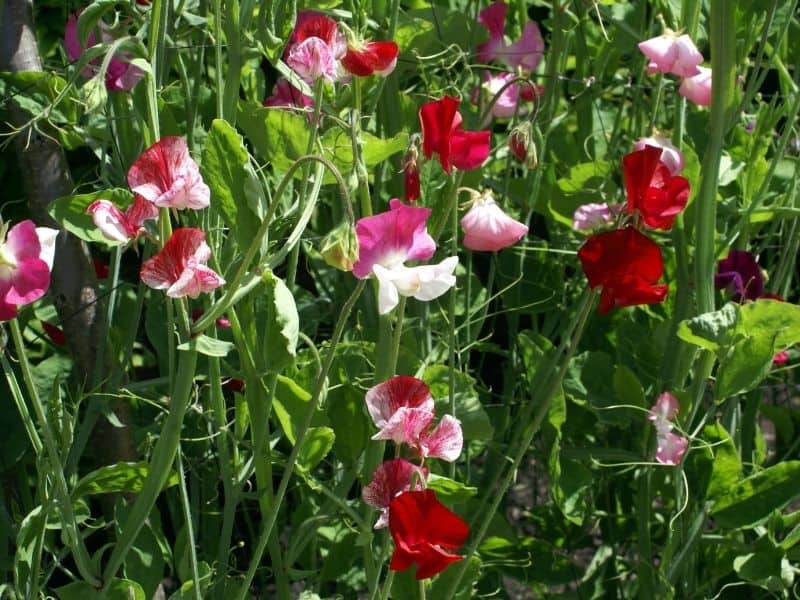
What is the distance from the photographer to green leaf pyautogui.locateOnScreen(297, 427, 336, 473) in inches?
46.3

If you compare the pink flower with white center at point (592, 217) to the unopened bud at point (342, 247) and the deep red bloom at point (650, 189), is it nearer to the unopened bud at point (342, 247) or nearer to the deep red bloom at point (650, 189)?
the deep red bloom at point (650, 189)

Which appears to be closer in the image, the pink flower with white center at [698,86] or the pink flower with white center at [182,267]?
the pink flower with white center at [182,267]

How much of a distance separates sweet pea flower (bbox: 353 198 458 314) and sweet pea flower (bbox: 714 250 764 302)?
648 mm

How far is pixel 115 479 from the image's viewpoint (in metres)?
1.15

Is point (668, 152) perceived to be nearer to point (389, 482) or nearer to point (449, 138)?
point (449, 138)

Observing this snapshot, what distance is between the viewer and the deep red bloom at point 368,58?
102 centimetres

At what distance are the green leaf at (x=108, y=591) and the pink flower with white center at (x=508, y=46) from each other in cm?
76

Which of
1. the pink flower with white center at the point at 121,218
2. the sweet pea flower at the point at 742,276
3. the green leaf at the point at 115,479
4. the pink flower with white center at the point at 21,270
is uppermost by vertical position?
the pink flower with white center at the point at 121,218

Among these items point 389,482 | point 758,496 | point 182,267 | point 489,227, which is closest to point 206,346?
point 182,267

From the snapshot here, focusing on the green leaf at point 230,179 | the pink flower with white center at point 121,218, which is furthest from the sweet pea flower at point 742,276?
the pink flower with white center at point 121,218

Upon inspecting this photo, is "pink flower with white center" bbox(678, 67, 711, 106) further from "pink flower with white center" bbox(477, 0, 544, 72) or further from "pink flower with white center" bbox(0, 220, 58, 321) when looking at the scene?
"pink flower with white center" bbox(0, 220, 58, 321)

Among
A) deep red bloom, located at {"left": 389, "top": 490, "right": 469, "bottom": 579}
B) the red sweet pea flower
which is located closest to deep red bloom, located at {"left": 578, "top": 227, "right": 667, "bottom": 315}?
the red sweet pea flower

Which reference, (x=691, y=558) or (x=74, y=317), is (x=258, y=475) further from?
(x=691, y=558)

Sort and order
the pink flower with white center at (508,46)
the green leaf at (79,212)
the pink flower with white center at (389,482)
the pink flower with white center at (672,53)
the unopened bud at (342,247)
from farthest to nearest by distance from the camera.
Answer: the pink flower with white center at (508,46) < the pink flower with white center at (672,53) < the green leaf at (79,212) < the pink flower with white center at (389,482) < the unopened bud at (342,247)
